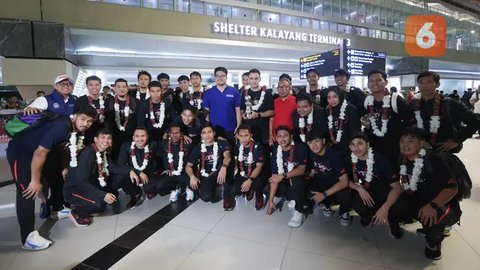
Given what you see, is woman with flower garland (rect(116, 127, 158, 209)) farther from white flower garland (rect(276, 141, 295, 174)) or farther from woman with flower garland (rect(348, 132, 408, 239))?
woman with flower garland (rect(348, 132, 408, 239))

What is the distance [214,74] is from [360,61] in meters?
7.24

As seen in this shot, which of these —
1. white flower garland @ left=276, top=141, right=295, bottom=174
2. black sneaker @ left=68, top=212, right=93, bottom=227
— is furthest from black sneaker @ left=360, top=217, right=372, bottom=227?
black sneaker @ left=68, top=212, right=93, bottom=227

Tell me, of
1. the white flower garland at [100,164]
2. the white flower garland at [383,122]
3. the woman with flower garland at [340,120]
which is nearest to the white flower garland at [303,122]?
the woman with flower garland at [340,120]

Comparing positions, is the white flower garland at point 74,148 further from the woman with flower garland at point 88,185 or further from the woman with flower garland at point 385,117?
the woman with flower garland at point 385,117

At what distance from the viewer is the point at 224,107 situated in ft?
12.9

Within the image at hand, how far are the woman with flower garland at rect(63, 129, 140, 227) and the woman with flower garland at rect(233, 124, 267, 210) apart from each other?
1.43 metres

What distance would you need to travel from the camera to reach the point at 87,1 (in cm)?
988

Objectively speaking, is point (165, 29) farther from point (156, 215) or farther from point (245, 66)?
point (156, 215)

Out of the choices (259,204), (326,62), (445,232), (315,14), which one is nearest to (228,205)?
(259,204)

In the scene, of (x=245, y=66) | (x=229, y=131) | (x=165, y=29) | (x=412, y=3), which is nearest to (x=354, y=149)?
(x=229, y=131)

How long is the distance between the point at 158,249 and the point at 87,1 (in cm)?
1032

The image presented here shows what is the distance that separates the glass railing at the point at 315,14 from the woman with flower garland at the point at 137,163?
9.01 metres

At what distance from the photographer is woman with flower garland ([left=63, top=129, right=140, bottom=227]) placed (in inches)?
118

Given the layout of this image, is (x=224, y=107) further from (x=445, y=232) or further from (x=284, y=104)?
(x=445, y=232)
